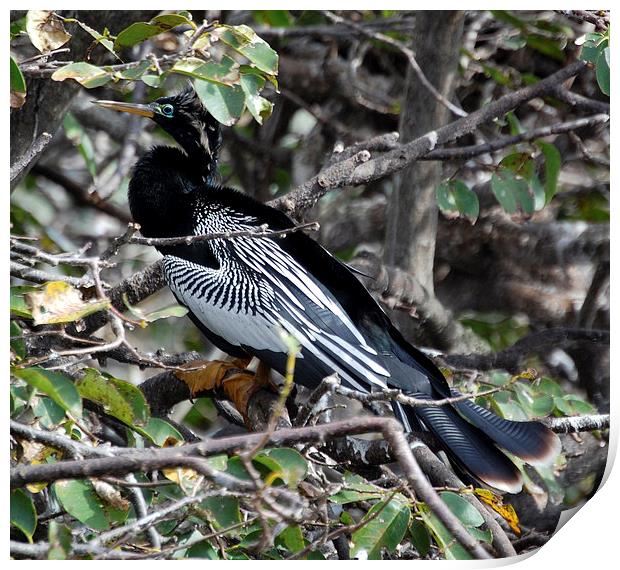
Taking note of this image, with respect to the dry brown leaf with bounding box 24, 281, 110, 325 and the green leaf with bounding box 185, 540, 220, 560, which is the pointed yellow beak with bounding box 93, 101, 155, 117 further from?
the green leaf with bounding box 185, 540, 220, 560

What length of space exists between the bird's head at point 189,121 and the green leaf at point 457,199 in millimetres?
641

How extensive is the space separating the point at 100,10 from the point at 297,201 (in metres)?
0.69

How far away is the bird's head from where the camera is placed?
2559 mm

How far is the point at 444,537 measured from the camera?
4.88ft

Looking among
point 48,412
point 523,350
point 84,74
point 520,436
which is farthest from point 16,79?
point 523,350

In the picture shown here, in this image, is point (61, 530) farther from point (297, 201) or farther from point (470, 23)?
point (470, 23)

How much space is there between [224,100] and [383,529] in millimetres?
895

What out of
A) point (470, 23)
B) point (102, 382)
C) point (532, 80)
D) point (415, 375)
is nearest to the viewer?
point (102, 382)

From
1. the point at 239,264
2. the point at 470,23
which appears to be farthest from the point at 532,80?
the point at 239,264

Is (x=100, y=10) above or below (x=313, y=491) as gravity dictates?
above

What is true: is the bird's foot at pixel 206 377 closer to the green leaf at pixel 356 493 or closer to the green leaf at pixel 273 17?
the green leaf at pixel 356 493

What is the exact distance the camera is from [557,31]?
3.25 m

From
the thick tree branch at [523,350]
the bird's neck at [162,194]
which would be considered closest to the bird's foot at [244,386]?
the bird's neck at [162,194]

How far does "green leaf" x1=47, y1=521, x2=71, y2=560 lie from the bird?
0.60 metres
